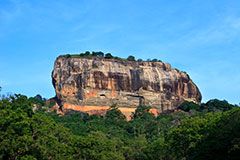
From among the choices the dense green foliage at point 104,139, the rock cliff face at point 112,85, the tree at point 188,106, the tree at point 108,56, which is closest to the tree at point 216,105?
the tree at point 188,106

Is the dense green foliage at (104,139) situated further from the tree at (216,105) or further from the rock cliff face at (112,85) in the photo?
the tree at (216,105)

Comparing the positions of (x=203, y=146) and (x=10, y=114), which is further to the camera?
(x=203, y=146)

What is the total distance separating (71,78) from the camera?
130 meters

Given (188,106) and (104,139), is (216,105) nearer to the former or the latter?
(188,106)

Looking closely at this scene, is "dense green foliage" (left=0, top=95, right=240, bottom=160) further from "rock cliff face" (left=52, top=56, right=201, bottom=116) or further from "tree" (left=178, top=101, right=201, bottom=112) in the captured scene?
"tree" (left=178, top=101, right=201, bottom=112)

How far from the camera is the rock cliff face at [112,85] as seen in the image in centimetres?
12912

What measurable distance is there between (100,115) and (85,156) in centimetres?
6438

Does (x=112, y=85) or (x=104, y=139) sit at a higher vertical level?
(x=112, y=85)

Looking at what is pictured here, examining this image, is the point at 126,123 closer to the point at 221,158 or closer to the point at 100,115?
the point at 100,115

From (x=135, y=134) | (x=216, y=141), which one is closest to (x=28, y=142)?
(x=216, y=141)

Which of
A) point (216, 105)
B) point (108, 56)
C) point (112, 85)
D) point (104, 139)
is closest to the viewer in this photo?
point (104, 139)

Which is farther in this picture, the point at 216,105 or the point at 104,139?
the point at 216,105

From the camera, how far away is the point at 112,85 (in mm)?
130750

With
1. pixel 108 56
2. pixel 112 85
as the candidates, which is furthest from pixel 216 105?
pixel 108 56
